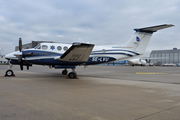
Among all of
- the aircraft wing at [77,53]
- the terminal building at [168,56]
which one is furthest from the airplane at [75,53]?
the terminal building at [168,56]

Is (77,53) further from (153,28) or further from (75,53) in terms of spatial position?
(153,28)

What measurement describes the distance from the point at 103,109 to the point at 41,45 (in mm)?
10607

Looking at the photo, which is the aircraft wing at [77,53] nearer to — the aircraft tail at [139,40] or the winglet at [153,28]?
the aircraft tail at [139,40]

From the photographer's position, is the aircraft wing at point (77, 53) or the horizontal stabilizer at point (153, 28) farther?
the horizontal stabilizer at point (153, 28)

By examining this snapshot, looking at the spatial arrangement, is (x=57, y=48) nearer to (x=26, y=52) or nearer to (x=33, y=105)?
(x=26, y=52)

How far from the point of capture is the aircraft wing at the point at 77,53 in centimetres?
1111

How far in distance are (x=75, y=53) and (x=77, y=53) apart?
163 millimetres

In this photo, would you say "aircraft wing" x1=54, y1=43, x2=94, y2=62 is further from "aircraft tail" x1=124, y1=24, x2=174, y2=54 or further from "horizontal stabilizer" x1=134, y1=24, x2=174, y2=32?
"horizontal stabilizer" x1=134, y1=24, x2=174, y2=32

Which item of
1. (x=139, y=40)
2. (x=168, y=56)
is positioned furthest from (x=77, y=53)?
(x=168, y=56)

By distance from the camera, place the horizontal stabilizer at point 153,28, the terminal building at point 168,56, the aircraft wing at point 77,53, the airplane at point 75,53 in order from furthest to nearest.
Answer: the terminal building at point 168,56
the horizontal stabilizer at point 153,28
the airplane at point 75,53
the aircraft wing at point 77,53

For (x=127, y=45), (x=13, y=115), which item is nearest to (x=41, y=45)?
(x=127, y=45)

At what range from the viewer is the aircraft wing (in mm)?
11109

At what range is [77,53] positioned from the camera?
12.1 meters

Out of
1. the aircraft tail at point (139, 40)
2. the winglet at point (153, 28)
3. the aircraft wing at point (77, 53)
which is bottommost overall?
the aircraft wing at point (77, 53)
